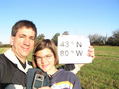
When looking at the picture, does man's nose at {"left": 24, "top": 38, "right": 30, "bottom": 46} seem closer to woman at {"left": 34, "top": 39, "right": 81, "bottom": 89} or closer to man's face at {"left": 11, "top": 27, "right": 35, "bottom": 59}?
man's face at {"left": 11, "top": 27, "right": 35, "bottom": 59}

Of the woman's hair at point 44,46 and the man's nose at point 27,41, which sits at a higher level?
the man's nose at point 27,41

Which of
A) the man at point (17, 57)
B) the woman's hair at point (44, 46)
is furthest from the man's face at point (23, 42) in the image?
the woman's hair at point (44, 46)

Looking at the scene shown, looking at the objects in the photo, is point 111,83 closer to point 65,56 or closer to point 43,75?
point 65,56

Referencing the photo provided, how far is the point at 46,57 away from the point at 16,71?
1.92 ft

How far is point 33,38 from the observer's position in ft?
12.0

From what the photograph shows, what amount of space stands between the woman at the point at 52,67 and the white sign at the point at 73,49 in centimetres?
68

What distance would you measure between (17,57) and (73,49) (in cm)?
136

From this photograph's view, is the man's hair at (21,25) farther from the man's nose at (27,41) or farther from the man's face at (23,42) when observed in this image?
the man's nose at (27,41)

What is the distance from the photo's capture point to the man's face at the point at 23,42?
3541 mm

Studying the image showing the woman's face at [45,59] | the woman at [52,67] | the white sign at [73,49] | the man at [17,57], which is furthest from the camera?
Result: the white sign at [73,49]

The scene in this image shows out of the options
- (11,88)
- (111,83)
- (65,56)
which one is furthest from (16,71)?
(111,83)

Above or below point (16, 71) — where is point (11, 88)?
below

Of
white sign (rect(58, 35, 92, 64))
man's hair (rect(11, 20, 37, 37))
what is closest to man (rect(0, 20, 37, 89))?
man's hair (rect(11, 20, 37, 37))

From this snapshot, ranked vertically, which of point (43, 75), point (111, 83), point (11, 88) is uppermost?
point (43, 75)
